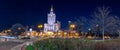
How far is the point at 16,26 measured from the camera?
110m

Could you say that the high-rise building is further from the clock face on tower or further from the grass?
the grass

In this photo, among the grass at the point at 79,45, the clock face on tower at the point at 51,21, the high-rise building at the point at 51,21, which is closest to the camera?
the grass at the point at 79,45

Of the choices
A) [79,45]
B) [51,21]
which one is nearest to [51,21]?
[51,21]

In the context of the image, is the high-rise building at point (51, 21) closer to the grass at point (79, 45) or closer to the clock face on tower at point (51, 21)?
the clock face on tower at point (51, 21)

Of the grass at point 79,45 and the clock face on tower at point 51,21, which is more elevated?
the clock face on tower at point 51,21

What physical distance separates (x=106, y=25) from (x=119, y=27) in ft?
24.5

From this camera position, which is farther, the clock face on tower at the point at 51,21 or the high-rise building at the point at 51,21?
the high-rise building at the point at 51,21

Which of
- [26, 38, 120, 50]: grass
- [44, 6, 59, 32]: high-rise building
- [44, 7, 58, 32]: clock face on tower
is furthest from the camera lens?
[44, 6, 59, 32]: high-rise building

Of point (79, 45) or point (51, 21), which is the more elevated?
point (51, 21)

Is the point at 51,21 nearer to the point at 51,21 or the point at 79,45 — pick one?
the point at 51,21

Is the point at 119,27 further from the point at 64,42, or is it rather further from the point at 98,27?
the point at 64,42

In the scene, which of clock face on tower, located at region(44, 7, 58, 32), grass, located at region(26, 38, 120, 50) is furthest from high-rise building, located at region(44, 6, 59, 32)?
grass, located at region(26, 38, 120, 50)

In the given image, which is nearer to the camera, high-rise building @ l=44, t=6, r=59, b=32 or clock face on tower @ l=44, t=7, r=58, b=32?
clock face on tower @ l=44, t=7, r=58, b=32

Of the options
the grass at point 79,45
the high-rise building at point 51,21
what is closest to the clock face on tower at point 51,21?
the high-rise building at point 51,21
